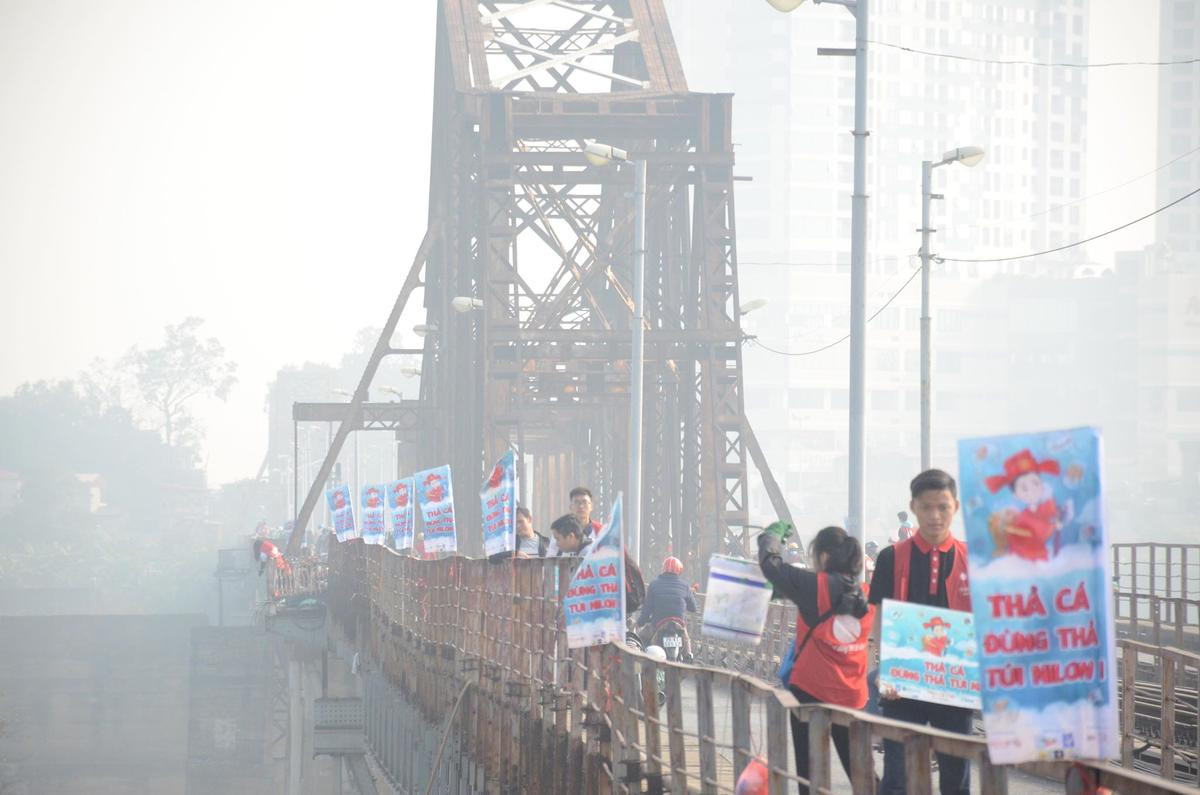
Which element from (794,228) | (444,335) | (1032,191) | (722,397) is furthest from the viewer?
(1032,191)

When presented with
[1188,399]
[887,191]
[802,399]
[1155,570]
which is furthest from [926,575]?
[887,191]

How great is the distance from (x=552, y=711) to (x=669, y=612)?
14.2 feet

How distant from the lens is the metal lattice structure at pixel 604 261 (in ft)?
122

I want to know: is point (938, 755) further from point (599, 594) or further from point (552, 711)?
point (552, 711)

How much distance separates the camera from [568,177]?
143 feet

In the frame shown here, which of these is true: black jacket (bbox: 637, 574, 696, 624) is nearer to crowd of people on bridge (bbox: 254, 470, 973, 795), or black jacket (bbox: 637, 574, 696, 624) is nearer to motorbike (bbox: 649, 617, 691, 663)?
motorbike (bbox: 649, 617, 691, 663)

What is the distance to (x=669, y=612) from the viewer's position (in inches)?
711

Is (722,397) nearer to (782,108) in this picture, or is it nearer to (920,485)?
(920,485)

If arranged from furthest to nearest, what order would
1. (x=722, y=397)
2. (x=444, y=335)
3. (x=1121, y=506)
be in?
(x=1121, y=506), (x=444, y=335), (x=722, y=397)

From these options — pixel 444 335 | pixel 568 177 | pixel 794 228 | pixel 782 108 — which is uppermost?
pixel 782 108

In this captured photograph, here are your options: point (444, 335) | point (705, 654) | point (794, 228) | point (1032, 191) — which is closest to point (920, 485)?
point (705, 654)

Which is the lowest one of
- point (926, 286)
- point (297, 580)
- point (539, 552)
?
point (297, 580)

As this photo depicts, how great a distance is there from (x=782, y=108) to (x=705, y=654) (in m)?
164

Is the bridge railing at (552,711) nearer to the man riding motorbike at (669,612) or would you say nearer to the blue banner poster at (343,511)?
the man riding motorbike at (669,612)
